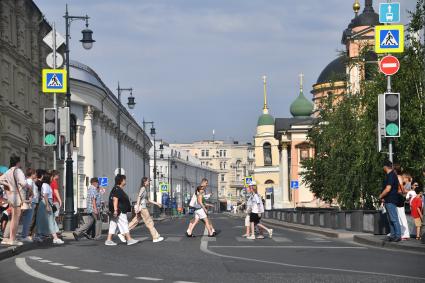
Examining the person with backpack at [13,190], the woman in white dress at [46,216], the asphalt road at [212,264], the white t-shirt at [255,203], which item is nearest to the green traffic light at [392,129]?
the asphalt road at [212,264]

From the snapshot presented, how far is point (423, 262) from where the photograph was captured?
16.8 meters

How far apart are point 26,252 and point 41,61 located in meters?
35.7

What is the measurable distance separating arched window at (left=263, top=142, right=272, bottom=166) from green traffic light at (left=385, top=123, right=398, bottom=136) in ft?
445

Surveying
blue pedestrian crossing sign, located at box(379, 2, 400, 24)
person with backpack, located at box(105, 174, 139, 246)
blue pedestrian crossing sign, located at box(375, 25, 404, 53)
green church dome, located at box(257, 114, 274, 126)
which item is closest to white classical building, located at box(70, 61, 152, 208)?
blue pedestrian crossing sign, located at box(379, 2, 400, 24)

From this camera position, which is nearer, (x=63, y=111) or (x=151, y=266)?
(x=151, y=266)

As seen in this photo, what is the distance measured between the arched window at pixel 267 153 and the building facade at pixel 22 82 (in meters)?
104

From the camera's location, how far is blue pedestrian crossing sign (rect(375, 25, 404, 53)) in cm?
2670

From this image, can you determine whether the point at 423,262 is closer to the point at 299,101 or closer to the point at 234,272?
the point at 234,272

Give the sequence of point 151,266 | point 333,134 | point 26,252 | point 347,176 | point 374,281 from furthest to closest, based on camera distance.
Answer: point 333,134
point 347,176
point 26,252
point 151,266
point 374,281

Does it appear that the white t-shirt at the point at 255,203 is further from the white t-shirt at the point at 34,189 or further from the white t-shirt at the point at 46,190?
the white t-shirt at the point at 34,189

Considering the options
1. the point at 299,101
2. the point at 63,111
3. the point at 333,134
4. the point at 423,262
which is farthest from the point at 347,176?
the point at 299,101

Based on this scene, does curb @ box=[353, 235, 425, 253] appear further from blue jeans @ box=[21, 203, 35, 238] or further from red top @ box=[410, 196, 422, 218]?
blue jeans @ box=[21, 203, 35, 238]

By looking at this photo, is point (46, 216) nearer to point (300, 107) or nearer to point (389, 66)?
point (389, 66)

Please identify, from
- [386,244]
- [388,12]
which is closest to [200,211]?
[388,12]
